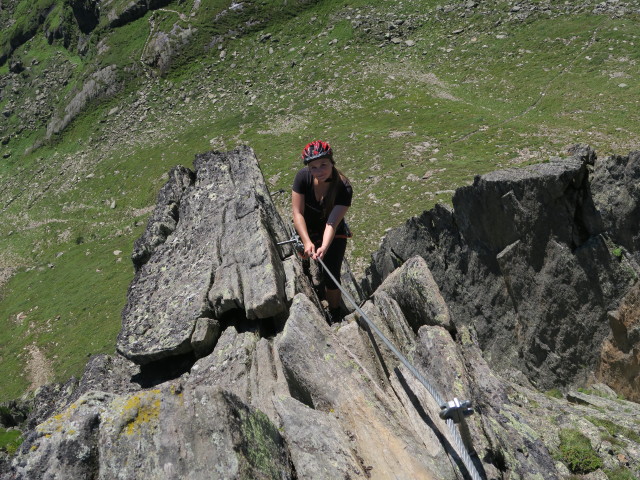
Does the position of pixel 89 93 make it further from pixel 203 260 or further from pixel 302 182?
pixel 302 182

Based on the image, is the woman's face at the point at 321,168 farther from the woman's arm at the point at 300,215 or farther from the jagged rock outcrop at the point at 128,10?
the jagged rock outcrop at the point at 128,10

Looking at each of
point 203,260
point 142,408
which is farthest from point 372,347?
point 203,260

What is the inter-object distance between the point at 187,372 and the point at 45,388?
9.53 meters

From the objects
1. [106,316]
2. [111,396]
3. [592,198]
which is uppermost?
[111,396]

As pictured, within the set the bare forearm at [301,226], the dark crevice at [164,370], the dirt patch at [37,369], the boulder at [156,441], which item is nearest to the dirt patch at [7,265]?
the dirt patch at [37,369]

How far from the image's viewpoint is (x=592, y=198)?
1293cm

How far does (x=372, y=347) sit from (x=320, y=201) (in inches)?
145

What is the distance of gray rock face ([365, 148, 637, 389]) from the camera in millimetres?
12711

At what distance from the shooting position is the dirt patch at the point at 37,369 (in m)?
26.8

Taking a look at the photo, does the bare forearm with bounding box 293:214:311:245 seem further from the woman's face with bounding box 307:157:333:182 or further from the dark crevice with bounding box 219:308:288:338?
the dark crevice with bounding box 219:308:288:338

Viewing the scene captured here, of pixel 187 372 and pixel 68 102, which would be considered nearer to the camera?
pixel 187 372

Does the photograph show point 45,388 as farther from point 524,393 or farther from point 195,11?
point 195,11

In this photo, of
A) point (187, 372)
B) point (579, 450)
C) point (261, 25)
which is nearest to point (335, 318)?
point (187, 372)

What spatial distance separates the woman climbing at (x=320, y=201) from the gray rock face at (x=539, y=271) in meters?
4.68
